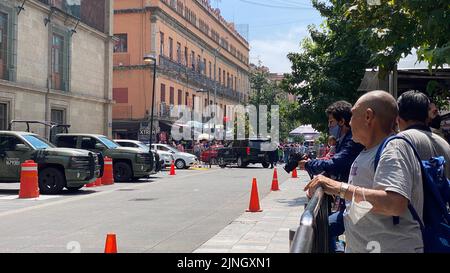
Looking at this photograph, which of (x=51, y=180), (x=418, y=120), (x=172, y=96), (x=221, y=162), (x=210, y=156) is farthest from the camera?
(x=172, y=96)

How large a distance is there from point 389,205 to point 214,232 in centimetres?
649

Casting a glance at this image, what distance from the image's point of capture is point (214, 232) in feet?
29.1

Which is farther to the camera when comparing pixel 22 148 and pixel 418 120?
pixel 22 148

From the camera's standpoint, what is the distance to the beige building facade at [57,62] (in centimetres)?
2481

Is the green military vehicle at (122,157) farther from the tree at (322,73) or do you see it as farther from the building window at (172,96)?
the building window at (172,96)

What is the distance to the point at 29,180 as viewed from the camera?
537 inches

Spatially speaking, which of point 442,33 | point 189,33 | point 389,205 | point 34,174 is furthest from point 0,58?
point 189,33

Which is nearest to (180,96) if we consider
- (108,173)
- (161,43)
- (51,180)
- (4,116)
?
(161,43)

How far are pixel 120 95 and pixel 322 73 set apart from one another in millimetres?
30332

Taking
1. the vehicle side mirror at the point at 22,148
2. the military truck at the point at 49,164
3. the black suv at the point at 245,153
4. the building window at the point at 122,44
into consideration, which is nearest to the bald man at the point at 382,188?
the military truck at the point at 49,164

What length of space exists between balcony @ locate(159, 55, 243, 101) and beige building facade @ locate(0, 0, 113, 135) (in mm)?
10024

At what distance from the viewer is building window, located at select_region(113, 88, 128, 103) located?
43312 millimetres

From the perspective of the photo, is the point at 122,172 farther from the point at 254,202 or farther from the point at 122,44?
the point at 122,44
